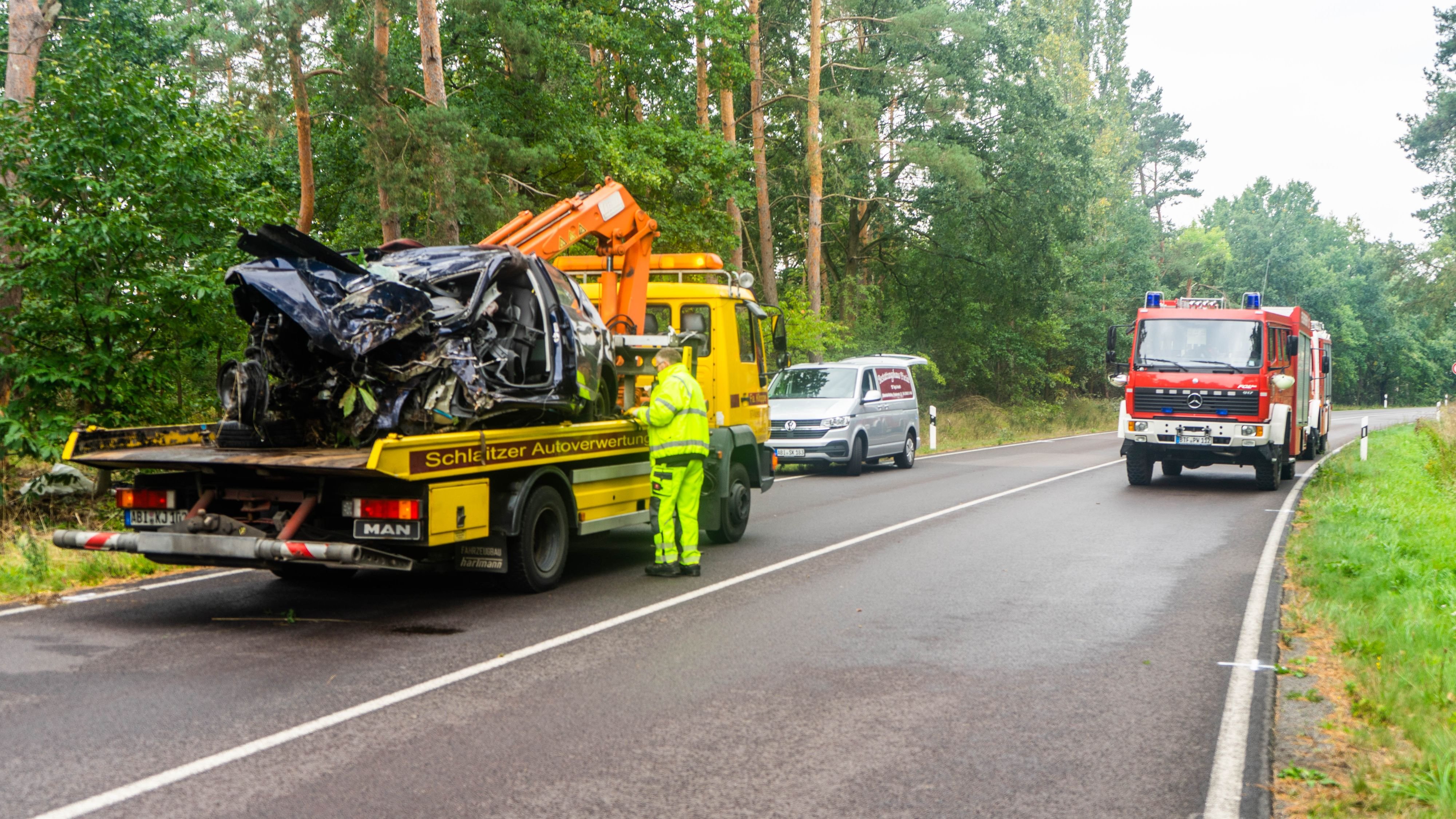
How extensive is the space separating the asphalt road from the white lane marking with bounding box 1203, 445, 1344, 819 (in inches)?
2.8

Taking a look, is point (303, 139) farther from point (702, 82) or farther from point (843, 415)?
point (843, 415)

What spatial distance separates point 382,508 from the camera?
7.40 meters

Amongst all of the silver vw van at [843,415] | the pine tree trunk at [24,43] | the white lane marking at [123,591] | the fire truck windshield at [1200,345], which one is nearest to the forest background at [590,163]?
the pine tree trunk at [24,43]

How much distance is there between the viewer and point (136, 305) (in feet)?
42.9

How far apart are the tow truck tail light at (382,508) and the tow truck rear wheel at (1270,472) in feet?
46.6

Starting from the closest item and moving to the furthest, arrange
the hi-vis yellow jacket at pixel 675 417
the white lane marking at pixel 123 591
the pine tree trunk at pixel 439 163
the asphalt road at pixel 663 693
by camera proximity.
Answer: the asphalt road at pixel 663 693
the white lane marking at pixel 123 591
the hi-vis yellow jacket at pixel 675 417
the pine tree trunk at pixel 439 163

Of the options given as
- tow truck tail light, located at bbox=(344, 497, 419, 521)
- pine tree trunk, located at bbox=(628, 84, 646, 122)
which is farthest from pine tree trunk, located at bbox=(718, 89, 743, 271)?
tow truck tail light, located at bbox=(344, 497, 419, 521)

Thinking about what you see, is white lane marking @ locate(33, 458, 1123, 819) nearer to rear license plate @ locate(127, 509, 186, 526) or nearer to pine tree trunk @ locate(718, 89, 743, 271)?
rear license plate @ locate(127, 509, 186, 526)

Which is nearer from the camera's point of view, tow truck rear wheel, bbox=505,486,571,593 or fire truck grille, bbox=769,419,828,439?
tow truck rear wheel, bbox=505,486,571,593

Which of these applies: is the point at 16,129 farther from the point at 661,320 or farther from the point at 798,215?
the point at 798,215

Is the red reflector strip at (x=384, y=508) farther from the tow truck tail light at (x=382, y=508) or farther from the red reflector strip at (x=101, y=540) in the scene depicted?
the red reflector strip at (x=101, y=540)

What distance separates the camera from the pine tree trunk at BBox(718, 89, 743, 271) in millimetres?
27047

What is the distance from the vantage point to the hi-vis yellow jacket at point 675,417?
937 centimetres

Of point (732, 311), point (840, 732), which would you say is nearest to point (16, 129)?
point (732, 311)
